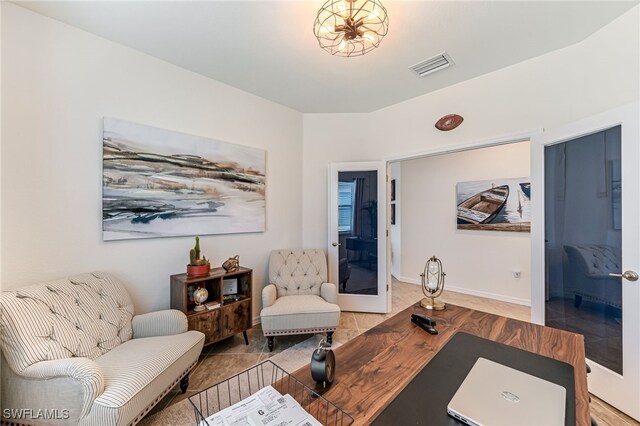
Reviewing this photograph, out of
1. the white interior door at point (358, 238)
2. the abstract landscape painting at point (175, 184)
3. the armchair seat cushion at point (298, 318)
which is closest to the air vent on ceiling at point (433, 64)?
the white interior door at point (358, 238)

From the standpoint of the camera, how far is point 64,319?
1615 mm

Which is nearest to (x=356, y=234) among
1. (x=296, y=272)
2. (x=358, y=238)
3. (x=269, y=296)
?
(x=358, y=238)

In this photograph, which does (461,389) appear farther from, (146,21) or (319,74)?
(146,21)

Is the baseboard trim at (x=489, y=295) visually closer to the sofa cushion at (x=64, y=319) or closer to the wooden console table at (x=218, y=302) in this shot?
the wooden console table at (x=218, y=302)

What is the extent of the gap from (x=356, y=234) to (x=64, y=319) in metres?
2.91

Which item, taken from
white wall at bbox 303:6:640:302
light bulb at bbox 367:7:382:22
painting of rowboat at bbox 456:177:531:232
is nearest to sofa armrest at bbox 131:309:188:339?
white wall at bbox 303:6:640:302

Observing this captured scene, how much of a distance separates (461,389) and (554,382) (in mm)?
368

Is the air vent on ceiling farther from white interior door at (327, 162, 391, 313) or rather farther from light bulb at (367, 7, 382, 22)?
white interior door at (327, 162, 391, 313)

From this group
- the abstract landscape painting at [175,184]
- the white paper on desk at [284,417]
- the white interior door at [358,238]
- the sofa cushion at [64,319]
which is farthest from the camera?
the white interior door at [358,238]

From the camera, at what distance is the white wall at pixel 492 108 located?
194cm

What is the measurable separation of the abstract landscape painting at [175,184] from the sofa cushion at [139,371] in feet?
3.20

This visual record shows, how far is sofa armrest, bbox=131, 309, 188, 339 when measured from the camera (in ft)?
6.53

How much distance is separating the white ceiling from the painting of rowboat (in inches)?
79.1

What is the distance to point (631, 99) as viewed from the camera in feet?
6.01
